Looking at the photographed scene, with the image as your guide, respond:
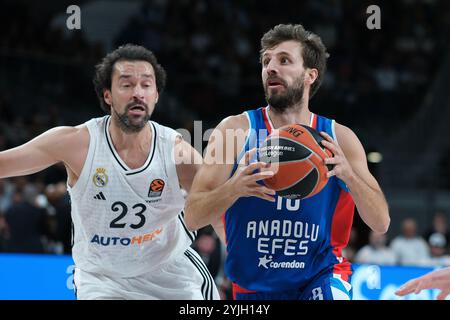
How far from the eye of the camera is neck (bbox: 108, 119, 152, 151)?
545 centimetres

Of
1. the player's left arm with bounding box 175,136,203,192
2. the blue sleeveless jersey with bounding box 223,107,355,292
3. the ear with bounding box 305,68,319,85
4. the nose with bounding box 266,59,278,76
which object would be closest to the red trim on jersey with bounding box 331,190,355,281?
the blue sleeveless jersey with bounding box 223,107,355,292

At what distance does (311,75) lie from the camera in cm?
515

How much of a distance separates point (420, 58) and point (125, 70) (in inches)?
494

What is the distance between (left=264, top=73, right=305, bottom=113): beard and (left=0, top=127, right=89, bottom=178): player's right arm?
1.30 meters

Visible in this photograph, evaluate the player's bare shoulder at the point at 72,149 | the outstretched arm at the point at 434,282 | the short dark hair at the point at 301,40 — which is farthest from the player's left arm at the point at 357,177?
the player's bare shoulder at the point at 72,149

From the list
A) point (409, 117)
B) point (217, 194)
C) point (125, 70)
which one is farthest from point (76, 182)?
point (409, 117)

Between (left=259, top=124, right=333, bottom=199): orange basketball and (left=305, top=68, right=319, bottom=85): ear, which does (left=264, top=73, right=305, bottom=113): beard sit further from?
(left=259, top=124, right=333, bottom=199): orange basketball

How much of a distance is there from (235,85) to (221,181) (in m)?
10.4

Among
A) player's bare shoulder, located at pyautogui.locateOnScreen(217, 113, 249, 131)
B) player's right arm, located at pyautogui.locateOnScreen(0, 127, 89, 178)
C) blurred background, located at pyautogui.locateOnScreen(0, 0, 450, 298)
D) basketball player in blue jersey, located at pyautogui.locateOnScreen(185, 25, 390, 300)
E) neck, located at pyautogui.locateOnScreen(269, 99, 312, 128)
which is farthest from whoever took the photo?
blurred background, located at pyautogui.locateOnScreen(0, 0, 450, 298)

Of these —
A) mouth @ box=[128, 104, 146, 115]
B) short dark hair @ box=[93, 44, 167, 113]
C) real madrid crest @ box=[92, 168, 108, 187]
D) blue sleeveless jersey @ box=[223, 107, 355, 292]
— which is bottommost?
blue sleeveless jersey @ box=[223, 107, 355, 292]

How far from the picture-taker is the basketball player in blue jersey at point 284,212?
4762 millimetres

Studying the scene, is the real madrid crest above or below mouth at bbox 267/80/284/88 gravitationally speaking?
below

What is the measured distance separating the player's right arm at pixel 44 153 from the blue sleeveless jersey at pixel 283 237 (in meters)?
1.11
